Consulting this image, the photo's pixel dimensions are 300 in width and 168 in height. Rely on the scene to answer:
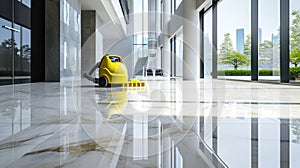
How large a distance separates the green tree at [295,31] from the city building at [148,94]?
2cm

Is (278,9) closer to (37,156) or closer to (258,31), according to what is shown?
(258,31)

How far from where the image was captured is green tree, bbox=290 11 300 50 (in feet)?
13.7

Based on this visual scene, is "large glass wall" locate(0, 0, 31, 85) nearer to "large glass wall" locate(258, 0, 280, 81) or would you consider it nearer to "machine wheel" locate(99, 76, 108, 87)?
"machine wheel" locate(99, 76, 108, 87)

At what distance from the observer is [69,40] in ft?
20.4

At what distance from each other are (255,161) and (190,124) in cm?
49

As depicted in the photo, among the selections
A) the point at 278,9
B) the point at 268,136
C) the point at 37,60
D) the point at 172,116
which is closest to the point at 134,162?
the point at 268,136

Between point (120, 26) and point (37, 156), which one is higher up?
point (120, 26)

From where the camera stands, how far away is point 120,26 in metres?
11.7

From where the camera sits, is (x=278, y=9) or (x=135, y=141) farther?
(x=278, y=9)

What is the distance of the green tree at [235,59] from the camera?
6238 mm

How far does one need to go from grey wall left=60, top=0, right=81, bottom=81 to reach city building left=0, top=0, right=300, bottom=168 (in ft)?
0.09

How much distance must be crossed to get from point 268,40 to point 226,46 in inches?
87.5

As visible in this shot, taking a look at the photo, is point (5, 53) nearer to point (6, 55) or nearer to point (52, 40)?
point (6, 55)

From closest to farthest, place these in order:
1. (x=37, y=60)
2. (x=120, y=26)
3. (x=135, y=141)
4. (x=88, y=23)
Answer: (x=135, y=141), (x=37, y=60), (x=88, y=23), (x=120, y=26)
